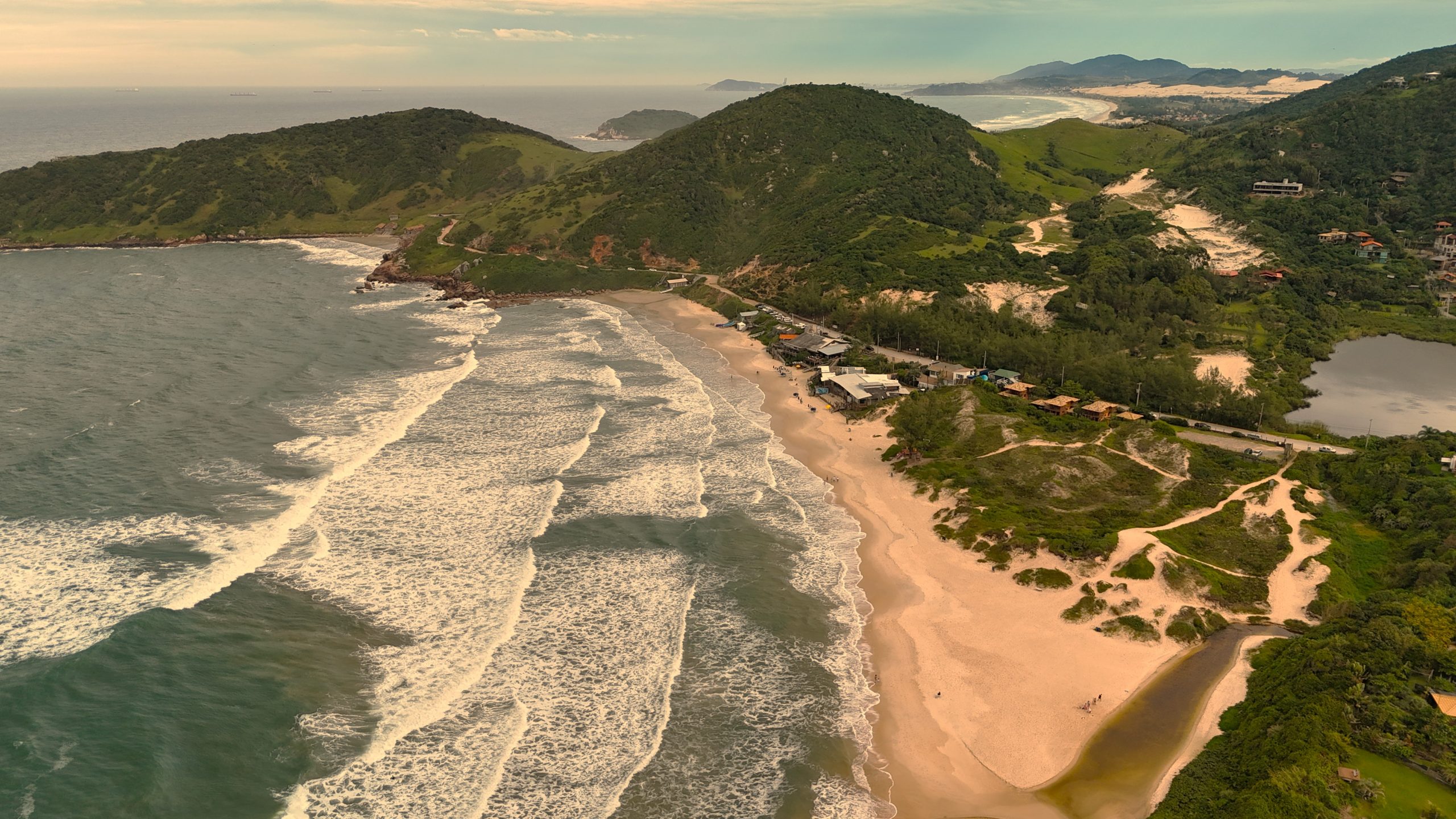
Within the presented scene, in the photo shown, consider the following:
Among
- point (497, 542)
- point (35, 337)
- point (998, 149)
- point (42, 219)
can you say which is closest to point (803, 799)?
point (497, 542)

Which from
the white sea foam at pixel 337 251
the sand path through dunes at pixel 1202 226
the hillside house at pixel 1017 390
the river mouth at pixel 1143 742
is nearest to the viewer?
the river mouth at pixel 1143 742

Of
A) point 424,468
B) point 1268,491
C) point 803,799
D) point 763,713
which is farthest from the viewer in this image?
point 424,468

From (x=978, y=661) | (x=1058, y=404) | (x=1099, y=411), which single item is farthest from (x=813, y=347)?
(x=978, y=661)

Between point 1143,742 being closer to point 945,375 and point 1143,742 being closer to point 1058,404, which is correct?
point 1058,404

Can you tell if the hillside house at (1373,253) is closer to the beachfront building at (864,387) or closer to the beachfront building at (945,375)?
the beachfront building at (945,375)

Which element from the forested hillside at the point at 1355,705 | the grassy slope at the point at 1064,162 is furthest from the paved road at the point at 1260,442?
the grassy slope at the point at 1064,162

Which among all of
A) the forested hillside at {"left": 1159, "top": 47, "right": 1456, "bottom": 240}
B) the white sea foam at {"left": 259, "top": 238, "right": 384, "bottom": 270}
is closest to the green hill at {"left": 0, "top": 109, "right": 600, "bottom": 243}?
the white sea foam at {"left": 259, "top": 238, "right": 384, "bottom": 270}

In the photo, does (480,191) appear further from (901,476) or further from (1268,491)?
(1268,491)
